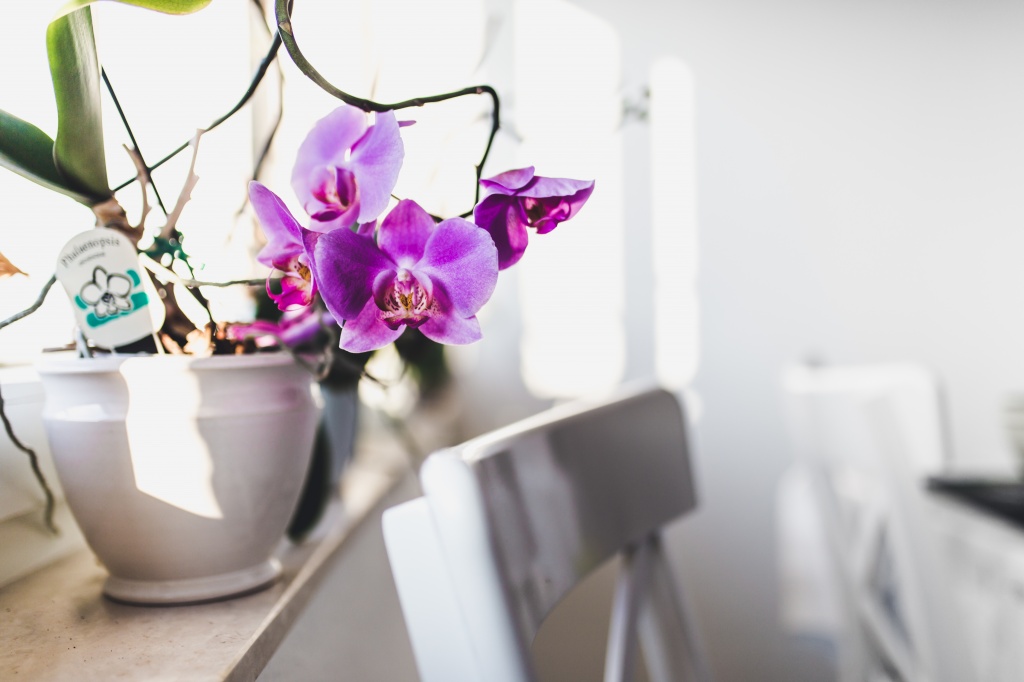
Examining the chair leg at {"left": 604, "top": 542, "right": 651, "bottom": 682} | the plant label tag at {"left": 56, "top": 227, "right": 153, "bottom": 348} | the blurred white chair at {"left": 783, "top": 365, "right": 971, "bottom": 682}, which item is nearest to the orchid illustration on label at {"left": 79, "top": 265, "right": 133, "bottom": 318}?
the plant label tag at {"left": 56, "top": 227, "right": 153, "bottom": 348}

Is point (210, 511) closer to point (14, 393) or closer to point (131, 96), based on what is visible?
point (14, 393)

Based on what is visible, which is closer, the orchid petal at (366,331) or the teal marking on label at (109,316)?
the orchid petal at (366,331)

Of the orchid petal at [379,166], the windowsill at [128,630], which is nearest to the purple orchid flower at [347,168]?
the orchid petal at [379,166]

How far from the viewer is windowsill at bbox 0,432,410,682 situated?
0.34 metres

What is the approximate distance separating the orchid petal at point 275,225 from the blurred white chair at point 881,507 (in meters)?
0.62

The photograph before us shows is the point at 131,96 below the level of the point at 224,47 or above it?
below

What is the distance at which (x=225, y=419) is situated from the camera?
403 mm

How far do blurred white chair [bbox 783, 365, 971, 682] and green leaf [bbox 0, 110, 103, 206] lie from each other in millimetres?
702

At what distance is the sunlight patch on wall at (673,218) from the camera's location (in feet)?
4.78

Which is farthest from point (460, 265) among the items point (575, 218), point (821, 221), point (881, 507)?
point (821, 221)

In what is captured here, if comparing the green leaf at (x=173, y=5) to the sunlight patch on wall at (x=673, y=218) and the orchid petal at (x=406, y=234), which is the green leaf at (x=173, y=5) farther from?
the sunlight patch on wall at (x=673, y=218)

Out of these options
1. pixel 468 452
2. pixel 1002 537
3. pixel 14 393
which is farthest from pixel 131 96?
pixel 1002 537

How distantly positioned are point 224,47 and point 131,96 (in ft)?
0.89

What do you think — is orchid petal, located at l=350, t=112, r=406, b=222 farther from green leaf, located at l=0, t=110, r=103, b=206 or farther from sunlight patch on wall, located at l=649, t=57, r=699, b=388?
sunlight patch on wall, located at l=649, t=57, r=699, b=388
